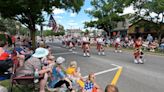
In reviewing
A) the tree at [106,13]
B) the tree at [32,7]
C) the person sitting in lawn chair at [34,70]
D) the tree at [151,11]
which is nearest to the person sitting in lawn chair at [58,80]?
the person sitting in lawn chair at [34,70]

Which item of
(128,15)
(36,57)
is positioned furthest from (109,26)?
(36,57)

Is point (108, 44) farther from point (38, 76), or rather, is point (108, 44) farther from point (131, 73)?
point (38, 76)

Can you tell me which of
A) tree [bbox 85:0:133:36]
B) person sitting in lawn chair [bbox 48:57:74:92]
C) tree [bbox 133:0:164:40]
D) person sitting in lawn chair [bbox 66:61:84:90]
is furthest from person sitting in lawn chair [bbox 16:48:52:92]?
tree [bbox 85:0:133:36]

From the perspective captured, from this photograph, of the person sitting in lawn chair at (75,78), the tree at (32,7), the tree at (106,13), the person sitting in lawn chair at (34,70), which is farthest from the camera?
the tree at (106,13)

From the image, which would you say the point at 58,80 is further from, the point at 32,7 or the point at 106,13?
the point at 106,13

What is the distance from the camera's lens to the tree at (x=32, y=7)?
2685cm

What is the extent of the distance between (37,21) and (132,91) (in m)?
30.8

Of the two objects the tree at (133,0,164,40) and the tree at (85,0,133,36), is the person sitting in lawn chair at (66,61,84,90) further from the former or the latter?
the tree at (85,0,133,36)

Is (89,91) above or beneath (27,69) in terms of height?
beneath

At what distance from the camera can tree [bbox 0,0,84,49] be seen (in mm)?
26845

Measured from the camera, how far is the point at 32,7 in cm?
2748

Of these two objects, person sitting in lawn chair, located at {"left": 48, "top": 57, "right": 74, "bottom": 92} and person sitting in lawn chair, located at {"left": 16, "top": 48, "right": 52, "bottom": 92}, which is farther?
person sitting in lawn chair, located at {"left": 48, "top": 57, "right": 74, "bottom": 92}

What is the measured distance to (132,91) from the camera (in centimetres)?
998

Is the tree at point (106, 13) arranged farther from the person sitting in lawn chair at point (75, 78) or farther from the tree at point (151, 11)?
the person sitting in lawn chair at point (75, 78)
